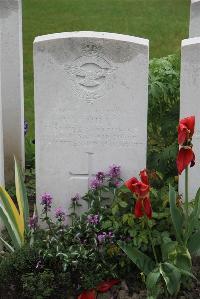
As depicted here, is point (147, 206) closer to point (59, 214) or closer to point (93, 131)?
point (59, 214)

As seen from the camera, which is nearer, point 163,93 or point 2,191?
point 2,191

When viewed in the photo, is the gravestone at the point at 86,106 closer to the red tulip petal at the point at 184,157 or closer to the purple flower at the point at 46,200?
the purple flower at the point at 46,200

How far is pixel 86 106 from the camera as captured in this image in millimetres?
5062

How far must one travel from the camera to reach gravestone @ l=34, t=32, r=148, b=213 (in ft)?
16.2

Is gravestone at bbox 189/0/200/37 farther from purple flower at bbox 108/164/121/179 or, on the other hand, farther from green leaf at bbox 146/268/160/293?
green leaf at bbox 146/268/160/293

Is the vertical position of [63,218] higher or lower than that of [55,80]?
lower

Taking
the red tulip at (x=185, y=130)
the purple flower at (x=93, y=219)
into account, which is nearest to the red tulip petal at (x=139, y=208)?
the red tulip at (x=185, y=130)

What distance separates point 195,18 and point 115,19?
24.6 ft

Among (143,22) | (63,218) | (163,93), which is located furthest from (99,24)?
(63,218)

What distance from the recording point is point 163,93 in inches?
224

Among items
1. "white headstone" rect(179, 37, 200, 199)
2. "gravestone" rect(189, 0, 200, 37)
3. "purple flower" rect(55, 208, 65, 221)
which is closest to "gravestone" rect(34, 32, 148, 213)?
"white headstone" rect(179, 37, 200, 199)

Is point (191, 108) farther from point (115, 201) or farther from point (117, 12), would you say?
point (117, 12)

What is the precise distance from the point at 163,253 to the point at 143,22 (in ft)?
29.3

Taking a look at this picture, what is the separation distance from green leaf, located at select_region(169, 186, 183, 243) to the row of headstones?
62cm
